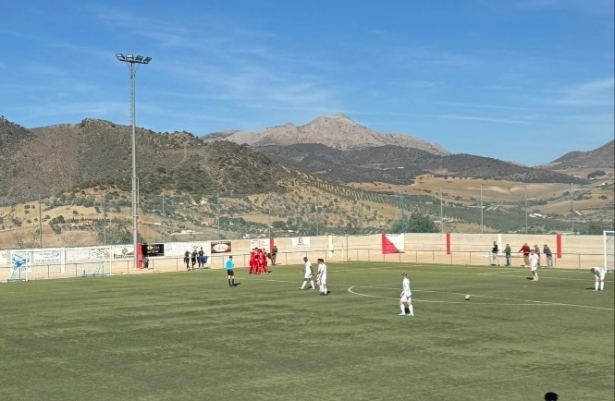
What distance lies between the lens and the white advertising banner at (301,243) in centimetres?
7312

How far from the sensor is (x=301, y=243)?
7338 cm

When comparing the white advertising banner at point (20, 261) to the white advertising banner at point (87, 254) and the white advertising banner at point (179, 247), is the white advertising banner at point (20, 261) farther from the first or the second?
the white advertising banner at point (179, 247)

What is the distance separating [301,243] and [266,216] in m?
16.1

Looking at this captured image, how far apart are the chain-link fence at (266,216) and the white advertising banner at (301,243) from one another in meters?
3.59

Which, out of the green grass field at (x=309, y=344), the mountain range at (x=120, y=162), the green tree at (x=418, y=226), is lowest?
the green grass field at (x=309, y=344)

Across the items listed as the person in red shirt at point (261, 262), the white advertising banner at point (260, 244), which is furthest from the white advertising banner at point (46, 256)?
the white advertising banner at point (260, 244)

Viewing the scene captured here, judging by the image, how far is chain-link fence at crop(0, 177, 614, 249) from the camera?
224 feet

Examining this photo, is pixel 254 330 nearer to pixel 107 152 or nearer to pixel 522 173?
pixel 107 152

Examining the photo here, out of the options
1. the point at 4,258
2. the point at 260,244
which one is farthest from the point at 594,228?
the point at 4,258

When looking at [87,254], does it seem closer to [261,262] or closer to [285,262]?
[261,262]

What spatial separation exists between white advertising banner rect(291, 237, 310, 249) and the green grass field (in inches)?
1189

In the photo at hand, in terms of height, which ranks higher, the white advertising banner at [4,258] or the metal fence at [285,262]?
the white advertising banner at [4,258]

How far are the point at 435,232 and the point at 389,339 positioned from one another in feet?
199

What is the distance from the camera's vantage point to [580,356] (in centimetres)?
2012
